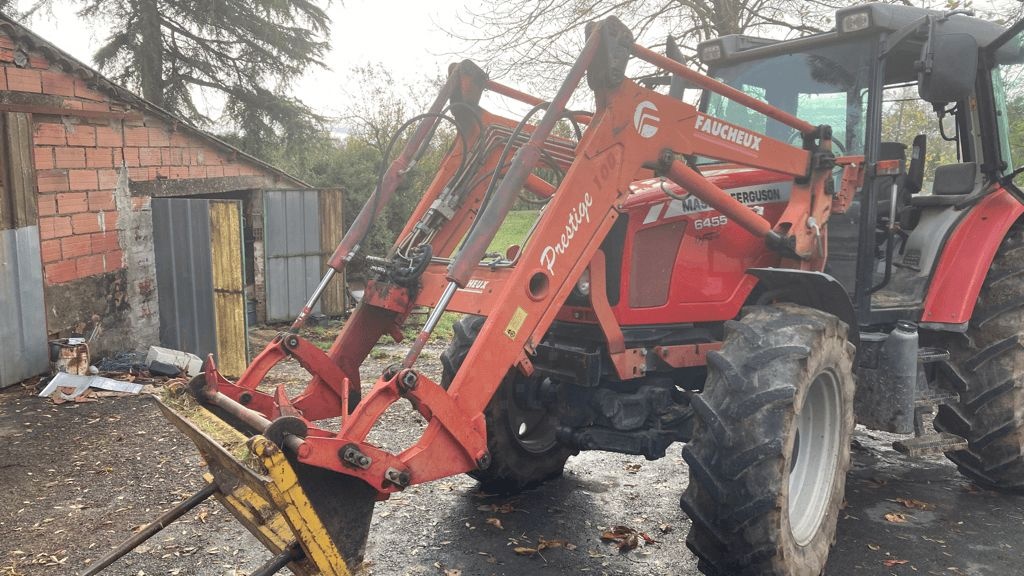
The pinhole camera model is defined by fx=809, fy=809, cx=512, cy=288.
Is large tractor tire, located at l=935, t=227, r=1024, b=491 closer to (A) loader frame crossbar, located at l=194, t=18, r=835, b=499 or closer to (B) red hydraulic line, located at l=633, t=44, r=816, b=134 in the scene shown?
(A) loader frame crossbar, located at l=194, t=18, r=835, b=499

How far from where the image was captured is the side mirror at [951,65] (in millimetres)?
3953

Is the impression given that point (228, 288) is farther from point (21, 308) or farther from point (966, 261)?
point (966, 261)

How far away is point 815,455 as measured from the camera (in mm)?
4016

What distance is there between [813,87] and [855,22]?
1.43 feet

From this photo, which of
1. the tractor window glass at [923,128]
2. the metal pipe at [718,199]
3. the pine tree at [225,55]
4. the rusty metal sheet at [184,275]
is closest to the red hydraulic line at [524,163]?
the metal pipe at [718,199]

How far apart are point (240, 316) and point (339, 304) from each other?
3.32 m

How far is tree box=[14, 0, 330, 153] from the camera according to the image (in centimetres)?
1501

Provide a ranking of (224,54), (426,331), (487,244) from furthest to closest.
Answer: (224,54) < (487,244) < (426,331)

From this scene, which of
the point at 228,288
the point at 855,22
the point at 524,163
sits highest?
the point at 855,22

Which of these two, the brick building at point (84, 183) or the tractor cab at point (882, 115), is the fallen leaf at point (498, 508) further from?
the brick building at point (84, 183)

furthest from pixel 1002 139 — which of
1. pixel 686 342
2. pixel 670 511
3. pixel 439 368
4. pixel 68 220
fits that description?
pixel 68 220

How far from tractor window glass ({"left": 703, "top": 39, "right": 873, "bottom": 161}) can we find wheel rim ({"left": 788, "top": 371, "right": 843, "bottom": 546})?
1469 mm

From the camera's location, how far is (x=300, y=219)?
12008mm

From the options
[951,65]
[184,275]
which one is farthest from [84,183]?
[951,65]
